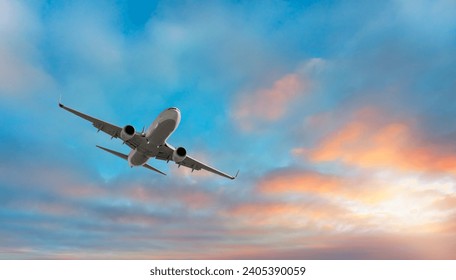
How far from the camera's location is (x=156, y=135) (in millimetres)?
45531

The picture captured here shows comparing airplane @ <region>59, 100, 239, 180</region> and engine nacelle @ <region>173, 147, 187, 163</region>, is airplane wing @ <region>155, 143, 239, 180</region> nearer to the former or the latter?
airplane @ <region>59, 100, 239, 180</region>

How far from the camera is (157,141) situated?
155 ft

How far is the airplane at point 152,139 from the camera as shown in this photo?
42.2 m

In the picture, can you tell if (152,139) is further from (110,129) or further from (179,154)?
(110,129)

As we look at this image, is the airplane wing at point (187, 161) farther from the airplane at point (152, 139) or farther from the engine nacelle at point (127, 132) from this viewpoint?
the engine nacelle at point (127, 132)

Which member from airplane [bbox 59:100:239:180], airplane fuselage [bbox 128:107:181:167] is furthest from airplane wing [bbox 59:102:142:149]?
airplane fuselage [bbox 128:107:181:167]

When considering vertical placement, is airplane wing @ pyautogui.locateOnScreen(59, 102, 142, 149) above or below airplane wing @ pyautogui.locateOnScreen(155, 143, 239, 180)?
above

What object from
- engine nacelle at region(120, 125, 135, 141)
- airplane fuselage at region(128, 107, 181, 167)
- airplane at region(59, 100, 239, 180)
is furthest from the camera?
engine nacelle at region(120, 125, 135, 141)

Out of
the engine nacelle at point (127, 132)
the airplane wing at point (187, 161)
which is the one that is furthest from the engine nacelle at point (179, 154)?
the engine nacelle at point (127, 132)

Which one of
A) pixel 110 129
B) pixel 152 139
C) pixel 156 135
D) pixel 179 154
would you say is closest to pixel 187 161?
pixel 179 154

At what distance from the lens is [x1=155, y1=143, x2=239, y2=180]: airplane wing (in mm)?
52541
